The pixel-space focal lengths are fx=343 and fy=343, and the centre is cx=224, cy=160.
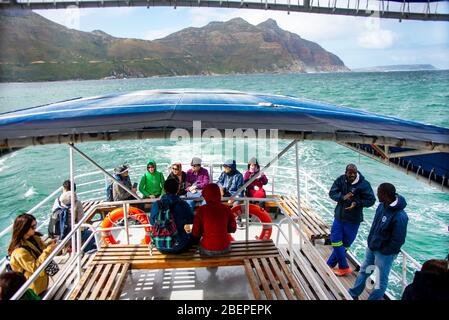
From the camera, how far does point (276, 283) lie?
3.05 meters

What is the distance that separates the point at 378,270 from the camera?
3660 millimetres

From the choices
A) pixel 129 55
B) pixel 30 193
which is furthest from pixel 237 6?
pixel 129 55

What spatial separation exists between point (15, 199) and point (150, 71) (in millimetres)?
141420

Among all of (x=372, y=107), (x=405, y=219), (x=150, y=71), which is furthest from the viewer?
(x=150, y=71)

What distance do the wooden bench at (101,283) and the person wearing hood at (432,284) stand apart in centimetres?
233

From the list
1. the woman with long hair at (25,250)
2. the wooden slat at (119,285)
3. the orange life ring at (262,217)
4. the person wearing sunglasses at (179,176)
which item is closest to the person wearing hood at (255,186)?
the orange life ring at (262,217)

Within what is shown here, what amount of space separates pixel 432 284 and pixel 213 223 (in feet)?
5.97

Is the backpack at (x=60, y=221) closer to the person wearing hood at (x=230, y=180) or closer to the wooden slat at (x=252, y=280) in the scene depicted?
the person wearing hood at (x=230, y=180)

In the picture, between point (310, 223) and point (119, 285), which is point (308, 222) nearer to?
point (310, 223)

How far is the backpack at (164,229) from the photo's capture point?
326cm
